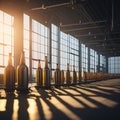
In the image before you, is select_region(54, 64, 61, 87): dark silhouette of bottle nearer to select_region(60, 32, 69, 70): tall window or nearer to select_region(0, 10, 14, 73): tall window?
select_region(0, 10, 14, 73): tall window

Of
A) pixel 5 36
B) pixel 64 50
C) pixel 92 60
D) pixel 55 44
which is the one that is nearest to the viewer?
pixel 5 36

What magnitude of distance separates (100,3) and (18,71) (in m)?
11.1

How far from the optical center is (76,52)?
3138 cm

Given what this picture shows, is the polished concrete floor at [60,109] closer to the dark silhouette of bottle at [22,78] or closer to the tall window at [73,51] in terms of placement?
the dark silhouette of bottle at [22,78]

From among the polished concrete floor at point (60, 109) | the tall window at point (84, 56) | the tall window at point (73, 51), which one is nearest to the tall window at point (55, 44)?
the tall window at point (73, 51)

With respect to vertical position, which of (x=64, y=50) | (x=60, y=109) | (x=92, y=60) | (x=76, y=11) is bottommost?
(x=60, y=109)

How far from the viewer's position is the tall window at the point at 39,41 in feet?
61.6

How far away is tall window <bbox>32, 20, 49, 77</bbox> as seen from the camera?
739 inches

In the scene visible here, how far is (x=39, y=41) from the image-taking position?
20.1 m

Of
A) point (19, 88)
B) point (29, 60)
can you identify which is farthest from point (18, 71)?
point (29, 60)

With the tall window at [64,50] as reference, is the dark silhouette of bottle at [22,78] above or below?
below

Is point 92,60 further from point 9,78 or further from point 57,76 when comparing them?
point 9,78

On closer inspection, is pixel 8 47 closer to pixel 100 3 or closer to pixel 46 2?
pixel 46 2

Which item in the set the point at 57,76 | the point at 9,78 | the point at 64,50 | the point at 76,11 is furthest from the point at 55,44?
the point at 9,78
